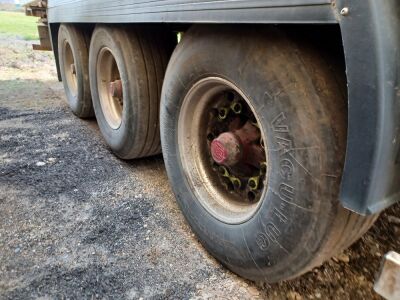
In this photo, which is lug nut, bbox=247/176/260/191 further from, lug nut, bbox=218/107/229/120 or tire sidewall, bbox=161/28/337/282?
lug nut, bbox=218/107/229/120

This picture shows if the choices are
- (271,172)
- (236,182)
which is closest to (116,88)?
(236,182)

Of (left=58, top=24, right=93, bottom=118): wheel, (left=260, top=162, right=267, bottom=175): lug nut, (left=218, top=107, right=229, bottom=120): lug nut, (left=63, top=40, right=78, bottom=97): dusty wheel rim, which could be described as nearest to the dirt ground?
(left=260, top=162, right=267, bottom=175): lug nut

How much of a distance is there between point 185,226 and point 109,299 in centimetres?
63

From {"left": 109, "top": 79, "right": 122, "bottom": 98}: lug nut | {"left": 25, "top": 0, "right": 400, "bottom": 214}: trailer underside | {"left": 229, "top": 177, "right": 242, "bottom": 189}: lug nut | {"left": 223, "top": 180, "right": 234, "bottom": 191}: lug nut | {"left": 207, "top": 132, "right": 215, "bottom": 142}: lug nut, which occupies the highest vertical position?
{"left": 25, "top": 0, "right": 400, "bottom": 214}: trailer underside

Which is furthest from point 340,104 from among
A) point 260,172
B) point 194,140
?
point 194,140

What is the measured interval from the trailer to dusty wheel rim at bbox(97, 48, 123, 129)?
746 millimetres

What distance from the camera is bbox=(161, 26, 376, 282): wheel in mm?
1153

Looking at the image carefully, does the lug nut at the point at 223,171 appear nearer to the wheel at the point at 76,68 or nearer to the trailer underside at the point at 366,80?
the trailer underside at the point at 366,80

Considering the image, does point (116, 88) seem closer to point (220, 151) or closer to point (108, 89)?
point (108, 89)

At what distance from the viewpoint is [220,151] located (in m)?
1.62

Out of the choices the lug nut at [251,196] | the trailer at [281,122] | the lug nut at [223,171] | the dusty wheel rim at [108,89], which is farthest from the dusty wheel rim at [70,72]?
the lug nut at [251,196]

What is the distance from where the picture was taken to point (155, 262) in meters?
Result: 1.78

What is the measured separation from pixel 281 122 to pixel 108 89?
2212 mm

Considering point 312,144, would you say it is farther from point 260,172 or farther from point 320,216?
point 260,172
